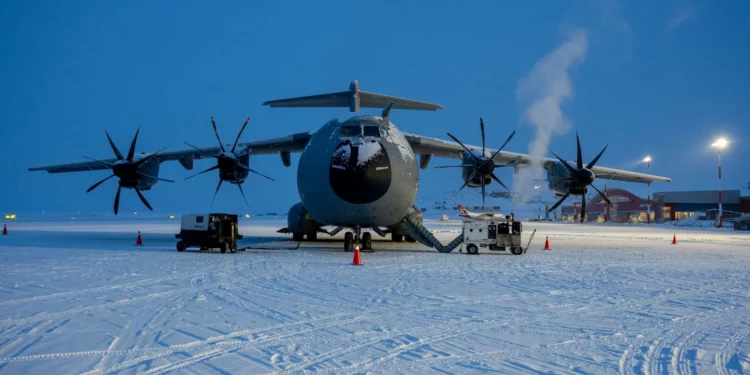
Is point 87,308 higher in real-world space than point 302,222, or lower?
lower

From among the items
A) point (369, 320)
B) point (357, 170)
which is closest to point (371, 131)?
point (357, 170)

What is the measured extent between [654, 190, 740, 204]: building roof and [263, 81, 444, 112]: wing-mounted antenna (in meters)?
61.1

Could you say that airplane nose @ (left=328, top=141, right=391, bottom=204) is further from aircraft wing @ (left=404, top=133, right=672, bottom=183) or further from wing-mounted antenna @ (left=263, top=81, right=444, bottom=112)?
aircraft wing @ (left=404, top=133, right=672, bottom=183)

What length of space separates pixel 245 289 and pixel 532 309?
164 inches

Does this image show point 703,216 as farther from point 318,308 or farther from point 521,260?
point 318,308

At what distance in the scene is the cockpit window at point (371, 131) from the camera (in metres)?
14.5

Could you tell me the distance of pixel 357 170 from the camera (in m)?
13.4

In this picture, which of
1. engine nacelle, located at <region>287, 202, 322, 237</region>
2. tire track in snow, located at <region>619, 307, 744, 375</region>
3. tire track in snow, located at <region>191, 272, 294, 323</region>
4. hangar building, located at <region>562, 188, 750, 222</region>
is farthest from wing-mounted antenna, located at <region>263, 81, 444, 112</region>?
hangar building, located at <region>562, 188, 750, 222</region>

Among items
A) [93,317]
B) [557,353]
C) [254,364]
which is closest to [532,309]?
[557,353]

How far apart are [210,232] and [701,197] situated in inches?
2832

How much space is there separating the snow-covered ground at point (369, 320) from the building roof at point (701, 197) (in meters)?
64.4

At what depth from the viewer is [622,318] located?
19.9ft

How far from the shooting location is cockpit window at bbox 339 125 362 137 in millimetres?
14469

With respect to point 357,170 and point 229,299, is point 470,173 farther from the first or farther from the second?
point 229,299
